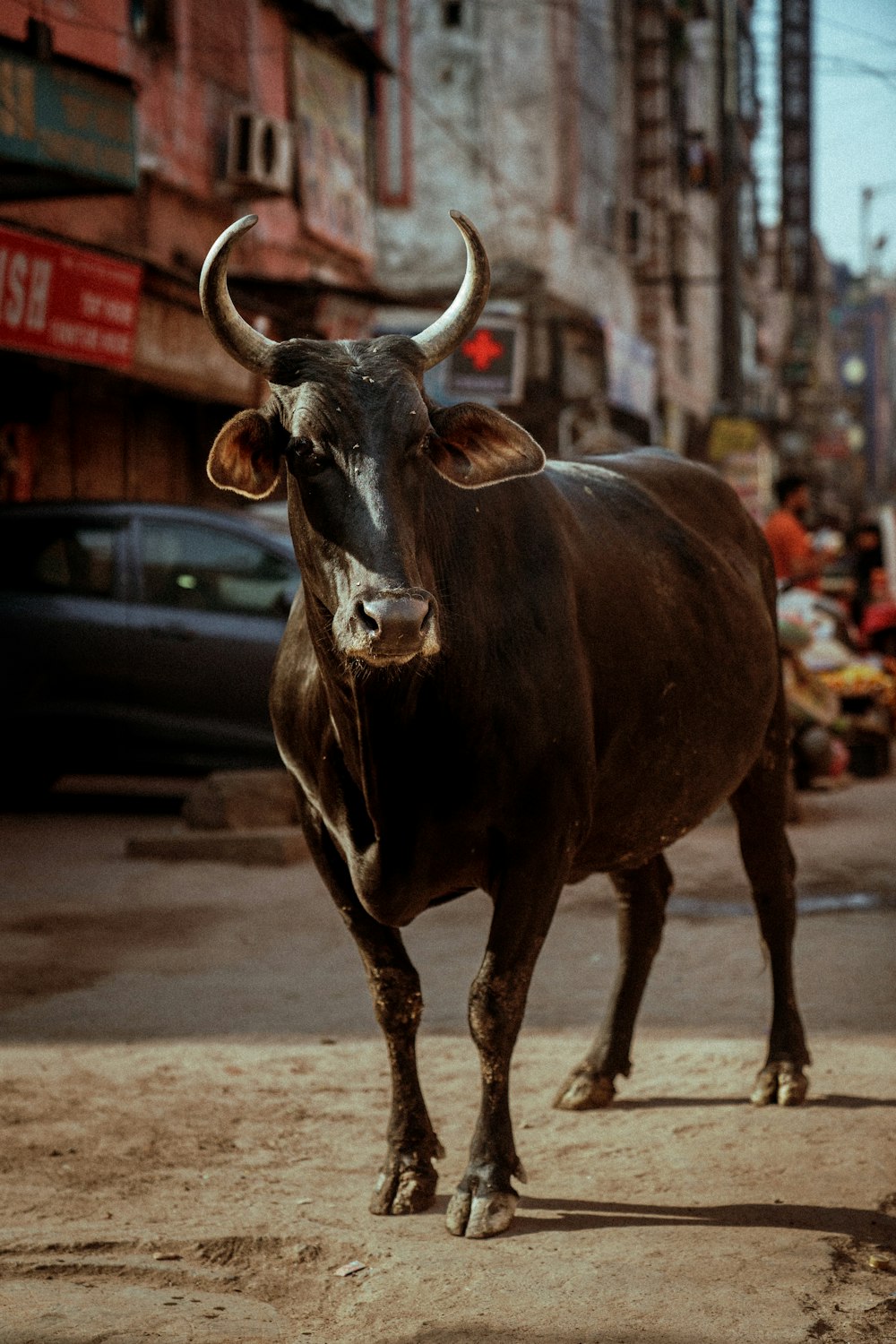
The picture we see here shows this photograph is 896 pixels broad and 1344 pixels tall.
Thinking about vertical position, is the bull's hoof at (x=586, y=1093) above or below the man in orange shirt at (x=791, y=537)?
below

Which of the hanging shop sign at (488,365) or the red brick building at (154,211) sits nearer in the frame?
the red brick building at (154,211)

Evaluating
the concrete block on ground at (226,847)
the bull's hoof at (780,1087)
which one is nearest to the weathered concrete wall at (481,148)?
the concrete block on ground at (226,847)

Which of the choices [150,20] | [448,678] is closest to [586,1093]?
[448,678]

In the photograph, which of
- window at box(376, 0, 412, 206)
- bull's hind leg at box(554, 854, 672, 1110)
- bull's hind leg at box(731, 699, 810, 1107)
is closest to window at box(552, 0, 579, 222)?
window at box(376, 0, 412, 206)

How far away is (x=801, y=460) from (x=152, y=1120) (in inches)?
1976

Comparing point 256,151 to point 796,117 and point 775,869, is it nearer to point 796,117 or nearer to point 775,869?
point 775,869

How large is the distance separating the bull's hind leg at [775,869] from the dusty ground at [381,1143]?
0.62ft

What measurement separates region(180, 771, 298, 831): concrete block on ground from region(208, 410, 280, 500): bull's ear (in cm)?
546

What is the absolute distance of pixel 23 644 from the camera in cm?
1065

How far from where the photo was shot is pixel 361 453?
349 cm

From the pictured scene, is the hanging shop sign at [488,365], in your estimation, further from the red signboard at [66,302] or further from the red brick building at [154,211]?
the red signboard at [66,302]

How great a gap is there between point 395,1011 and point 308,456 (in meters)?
1.33

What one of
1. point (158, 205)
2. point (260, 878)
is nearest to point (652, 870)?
point (260, 878)

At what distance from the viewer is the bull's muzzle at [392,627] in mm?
3213
